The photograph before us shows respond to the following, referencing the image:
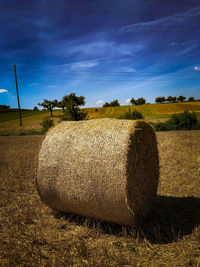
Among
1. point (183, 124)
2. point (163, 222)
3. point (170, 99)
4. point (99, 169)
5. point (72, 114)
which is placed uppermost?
point (170, 99)

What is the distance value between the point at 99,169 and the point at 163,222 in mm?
1830

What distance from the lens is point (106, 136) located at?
3.77 m

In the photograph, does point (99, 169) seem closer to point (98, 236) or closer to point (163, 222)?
point (98, 236)

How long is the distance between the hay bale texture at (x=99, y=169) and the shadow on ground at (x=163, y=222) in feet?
0.76

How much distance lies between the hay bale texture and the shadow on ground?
0.23 m

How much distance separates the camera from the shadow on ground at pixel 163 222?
368cm

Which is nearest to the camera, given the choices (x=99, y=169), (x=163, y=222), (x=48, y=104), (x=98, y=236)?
(x=99, y=169)

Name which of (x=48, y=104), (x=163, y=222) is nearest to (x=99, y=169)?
(x=163, y=222)

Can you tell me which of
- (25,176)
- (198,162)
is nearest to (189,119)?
(198,162)

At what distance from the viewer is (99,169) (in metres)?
3.65

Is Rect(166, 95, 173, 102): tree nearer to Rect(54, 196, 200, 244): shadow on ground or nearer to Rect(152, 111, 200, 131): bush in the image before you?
Rect(152, 111, 200, 131): bush

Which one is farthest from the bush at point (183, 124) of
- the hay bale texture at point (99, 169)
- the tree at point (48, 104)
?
the tree at point (48, 104)

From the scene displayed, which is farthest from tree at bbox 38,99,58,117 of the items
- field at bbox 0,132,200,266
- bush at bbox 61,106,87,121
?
field at bbox 0,132,200,266

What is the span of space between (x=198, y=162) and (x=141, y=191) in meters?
5.02
